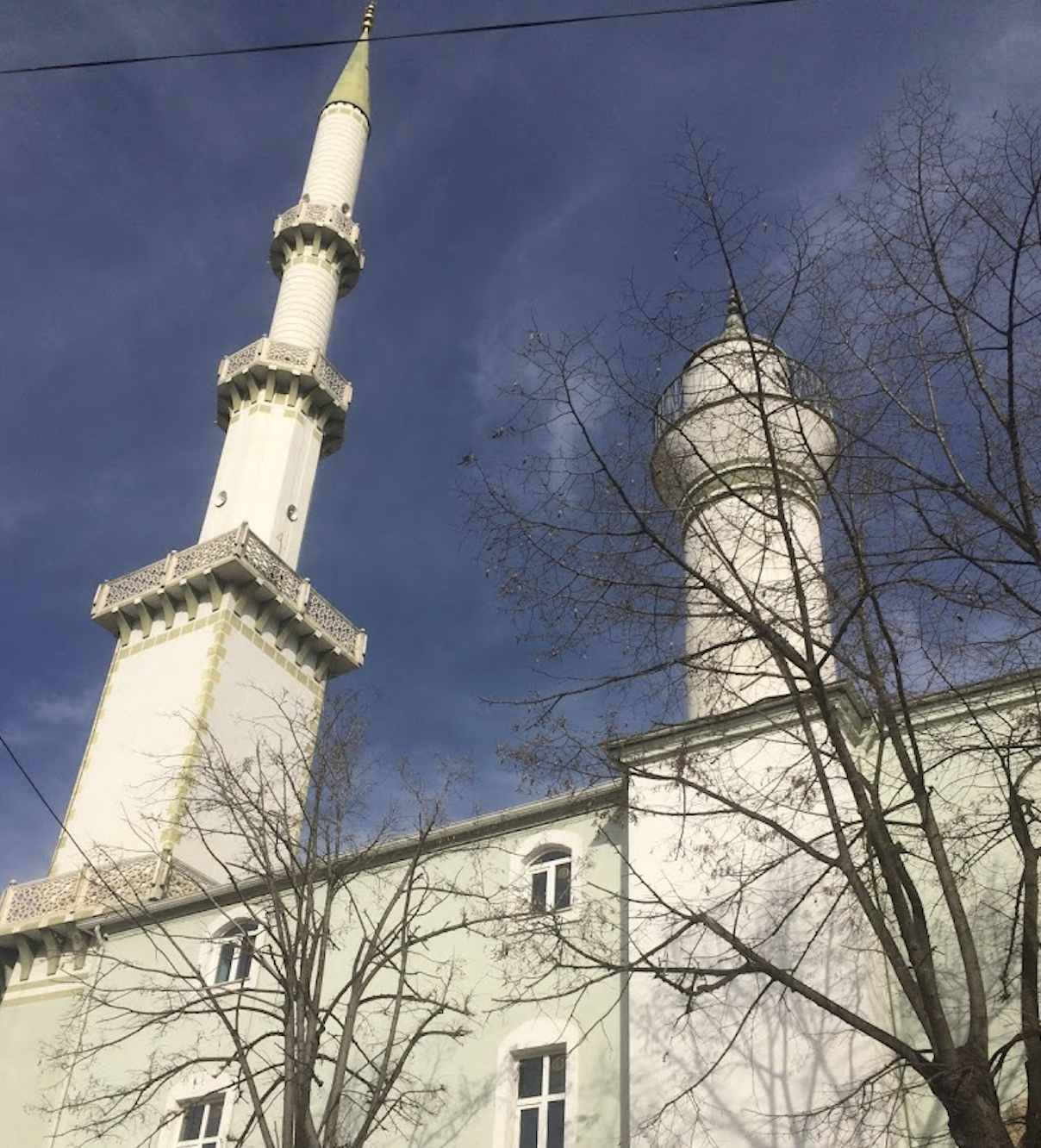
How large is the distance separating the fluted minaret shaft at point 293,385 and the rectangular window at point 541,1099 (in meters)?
14.8

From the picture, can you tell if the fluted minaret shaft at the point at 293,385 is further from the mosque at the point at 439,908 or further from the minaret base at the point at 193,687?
the minaret base at the point at 193,687

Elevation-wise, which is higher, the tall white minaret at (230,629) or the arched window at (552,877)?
the tall white minaret at (230,629)

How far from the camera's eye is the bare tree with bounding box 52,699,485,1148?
41.0 feet

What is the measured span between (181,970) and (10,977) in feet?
15.3

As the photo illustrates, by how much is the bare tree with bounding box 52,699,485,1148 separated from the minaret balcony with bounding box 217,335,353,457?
11655mm

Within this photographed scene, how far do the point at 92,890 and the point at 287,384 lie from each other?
12931 millimetres

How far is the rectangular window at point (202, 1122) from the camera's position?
15.8m

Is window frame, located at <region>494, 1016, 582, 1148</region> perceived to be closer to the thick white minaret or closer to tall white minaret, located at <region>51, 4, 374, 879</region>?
the thick white minaret

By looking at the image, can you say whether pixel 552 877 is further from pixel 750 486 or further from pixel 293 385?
pixel 293 385

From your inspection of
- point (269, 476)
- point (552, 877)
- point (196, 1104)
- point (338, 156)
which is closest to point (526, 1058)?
Answer: point (552, 877)

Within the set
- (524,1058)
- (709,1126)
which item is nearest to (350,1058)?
(524,1058)

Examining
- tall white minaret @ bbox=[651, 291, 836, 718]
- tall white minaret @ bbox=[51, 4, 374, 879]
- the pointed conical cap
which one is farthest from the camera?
the pointed conical cap

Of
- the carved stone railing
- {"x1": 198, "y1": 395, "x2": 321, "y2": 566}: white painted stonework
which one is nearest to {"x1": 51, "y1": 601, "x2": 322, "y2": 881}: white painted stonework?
the carved stone railing

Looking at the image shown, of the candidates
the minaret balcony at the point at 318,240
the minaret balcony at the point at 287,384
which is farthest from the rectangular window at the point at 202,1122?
the minaret balcony at the point at 318,240
